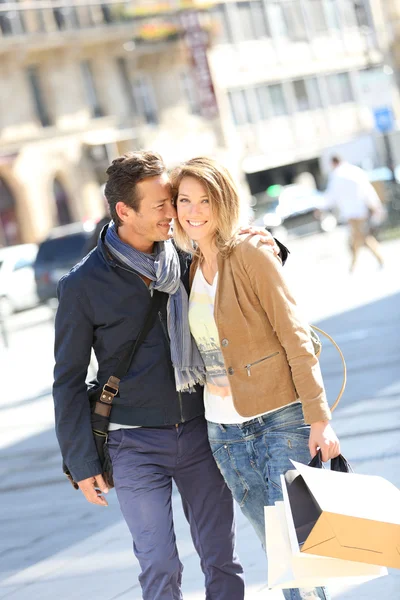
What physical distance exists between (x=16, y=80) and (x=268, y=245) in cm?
3673

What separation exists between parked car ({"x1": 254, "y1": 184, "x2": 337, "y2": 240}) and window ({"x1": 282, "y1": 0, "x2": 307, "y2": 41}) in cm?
1620

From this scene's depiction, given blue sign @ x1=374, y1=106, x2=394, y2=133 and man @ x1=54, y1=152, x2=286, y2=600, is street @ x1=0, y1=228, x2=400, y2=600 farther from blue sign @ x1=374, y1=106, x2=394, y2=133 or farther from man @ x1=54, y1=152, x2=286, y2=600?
blue sign @ x1=374, y1=106, x2=394, y2=133

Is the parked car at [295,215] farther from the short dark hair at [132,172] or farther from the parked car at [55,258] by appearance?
the short dark hair at [132,172]

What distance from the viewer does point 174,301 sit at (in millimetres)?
4031

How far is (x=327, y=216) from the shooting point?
1441 inches

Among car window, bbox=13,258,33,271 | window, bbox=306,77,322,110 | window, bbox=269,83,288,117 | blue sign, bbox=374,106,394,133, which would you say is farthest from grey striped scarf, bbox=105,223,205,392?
window, bbox=306,77,322,110

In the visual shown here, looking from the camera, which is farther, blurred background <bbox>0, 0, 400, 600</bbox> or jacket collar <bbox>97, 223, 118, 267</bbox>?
blurred background <bbox>0, 0, 400, 600</bbox>

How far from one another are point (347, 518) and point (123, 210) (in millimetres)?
1429

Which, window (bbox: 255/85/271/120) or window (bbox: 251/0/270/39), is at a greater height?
window (bbox: 251/0/270/39)

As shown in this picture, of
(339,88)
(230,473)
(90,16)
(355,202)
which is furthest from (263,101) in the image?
(230,473)

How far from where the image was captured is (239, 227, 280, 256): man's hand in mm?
3895

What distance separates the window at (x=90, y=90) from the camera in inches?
1647

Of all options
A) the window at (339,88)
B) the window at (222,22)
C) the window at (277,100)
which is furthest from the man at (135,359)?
the window at (339,88)

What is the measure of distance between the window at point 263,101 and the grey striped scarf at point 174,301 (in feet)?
147
